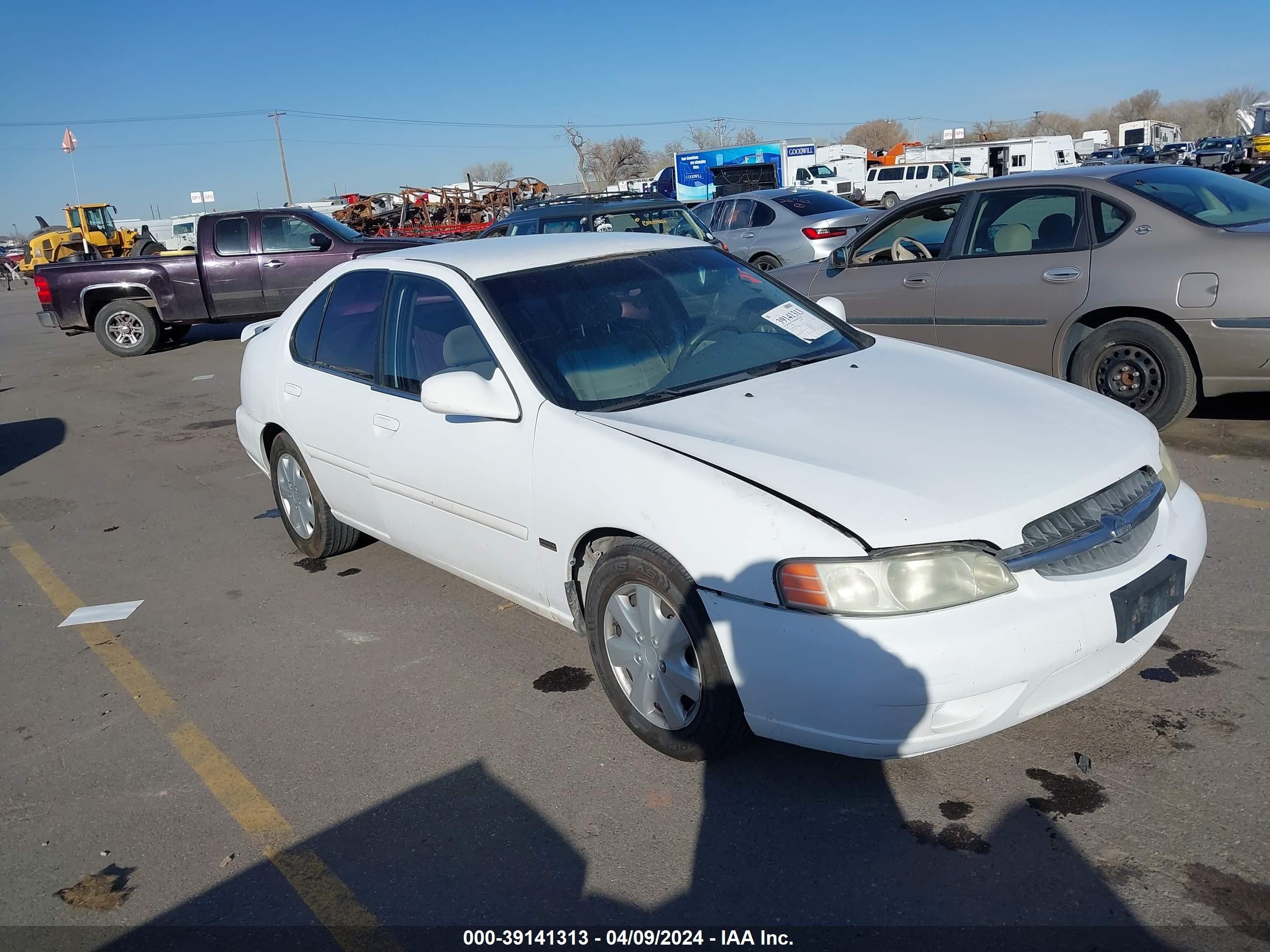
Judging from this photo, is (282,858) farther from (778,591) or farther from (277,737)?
(778,591)

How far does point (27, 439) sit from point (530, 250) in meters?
7.72

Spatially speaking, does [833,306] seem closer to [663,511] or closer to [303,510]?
[663,511]

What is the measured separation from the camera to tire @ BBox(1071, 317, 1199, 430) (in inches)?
235

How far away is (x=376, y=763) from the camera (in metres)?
3.53

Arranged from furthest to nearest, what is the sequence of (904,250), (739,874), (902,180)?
1. (902,180)
2. (904,250)
3. (739,874)

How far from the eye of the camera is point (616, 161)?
81125mm

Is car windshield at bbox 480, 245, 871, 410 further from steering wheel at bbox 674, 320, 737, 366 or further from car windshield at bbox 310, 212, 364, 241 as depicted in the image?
Result: car windshield at bbox 310, 212, 364, 241

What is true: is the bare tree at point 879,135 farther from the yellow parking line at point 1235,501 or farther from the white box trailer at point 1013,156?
the yellow parking line at point 1235,501

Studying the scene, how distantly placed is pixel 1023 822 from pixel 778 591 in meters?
0.96

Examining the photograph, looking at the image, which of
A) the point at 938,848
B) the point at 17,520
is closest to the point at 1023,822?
the point at 938,848

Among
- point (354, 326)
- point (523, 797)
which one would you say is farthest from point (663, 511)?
point (354, 326)

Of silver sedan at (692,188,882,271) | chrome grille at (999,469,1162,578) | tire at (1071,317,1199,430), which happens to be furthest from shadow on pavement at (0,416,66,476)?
silver sedan at (692,188,882,271)

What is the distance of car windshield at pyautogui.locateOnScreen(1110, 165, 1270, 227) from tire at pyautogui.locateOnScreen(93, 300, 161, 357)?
13398 mm

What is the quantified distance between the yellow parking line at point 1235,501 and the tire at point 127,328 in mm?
14280
